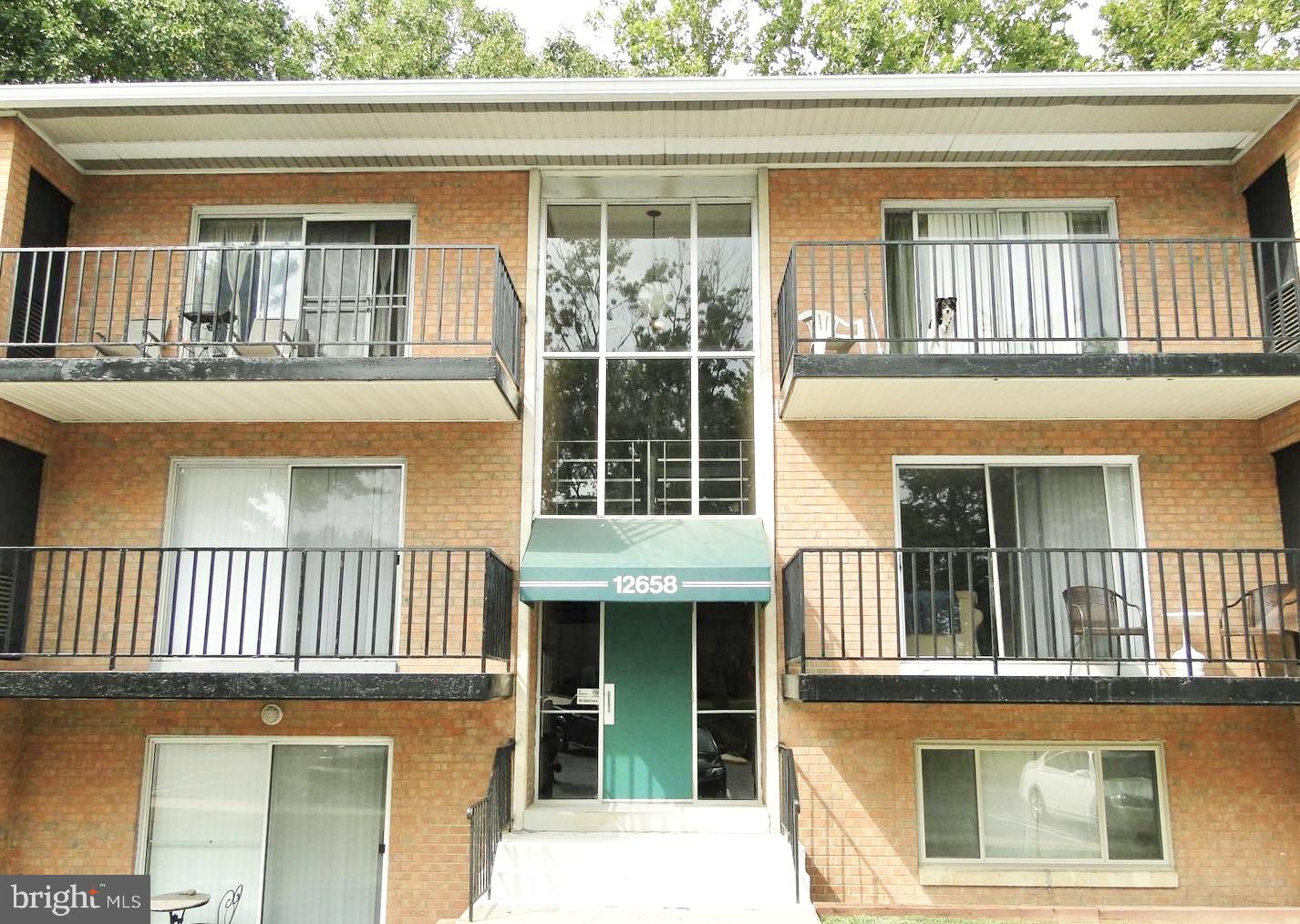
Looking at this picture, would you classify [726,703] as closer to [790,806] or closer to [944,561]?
[790,806]

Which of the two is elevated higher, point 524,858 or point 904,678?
point 904,678

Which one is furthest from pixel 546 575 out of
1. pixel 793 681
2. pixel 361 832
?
pixel 361 832

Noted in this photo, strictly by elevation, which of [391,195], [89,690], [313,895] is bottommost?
[313,895]

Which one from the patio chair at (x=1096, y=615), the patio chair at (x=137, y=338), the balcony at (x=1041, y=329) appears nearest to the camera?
the patio chair at (x=1096, y=615)

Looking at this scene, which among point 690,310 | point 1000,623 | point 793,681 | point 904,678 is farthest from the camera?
point 690,310

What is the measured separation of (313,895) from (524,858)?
7.21ft

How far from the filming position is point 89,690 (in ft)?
26.4

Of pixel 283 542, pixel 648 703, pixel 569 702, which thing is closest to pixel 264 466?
pixel 283 542

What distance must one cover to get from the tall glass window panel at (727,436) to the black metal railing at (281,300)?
1.98 meters

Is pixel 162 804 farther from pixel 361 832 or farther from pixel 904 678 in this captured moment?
pixel 904 678

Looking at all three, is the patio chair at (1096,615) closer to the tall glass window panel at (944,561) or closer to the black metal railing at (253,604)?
the tall glass window panel at (944,561)

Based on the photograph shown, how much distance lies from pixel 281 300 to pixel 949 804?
829 centimetres

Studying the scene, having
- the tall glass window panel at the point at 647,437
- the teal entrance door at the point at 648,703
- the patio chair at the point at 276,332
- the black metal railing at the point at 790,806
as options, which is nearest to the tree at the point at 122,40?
the patio chair at the point at 276,332

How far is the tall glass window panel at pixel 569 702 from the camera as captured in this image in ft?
30.6
